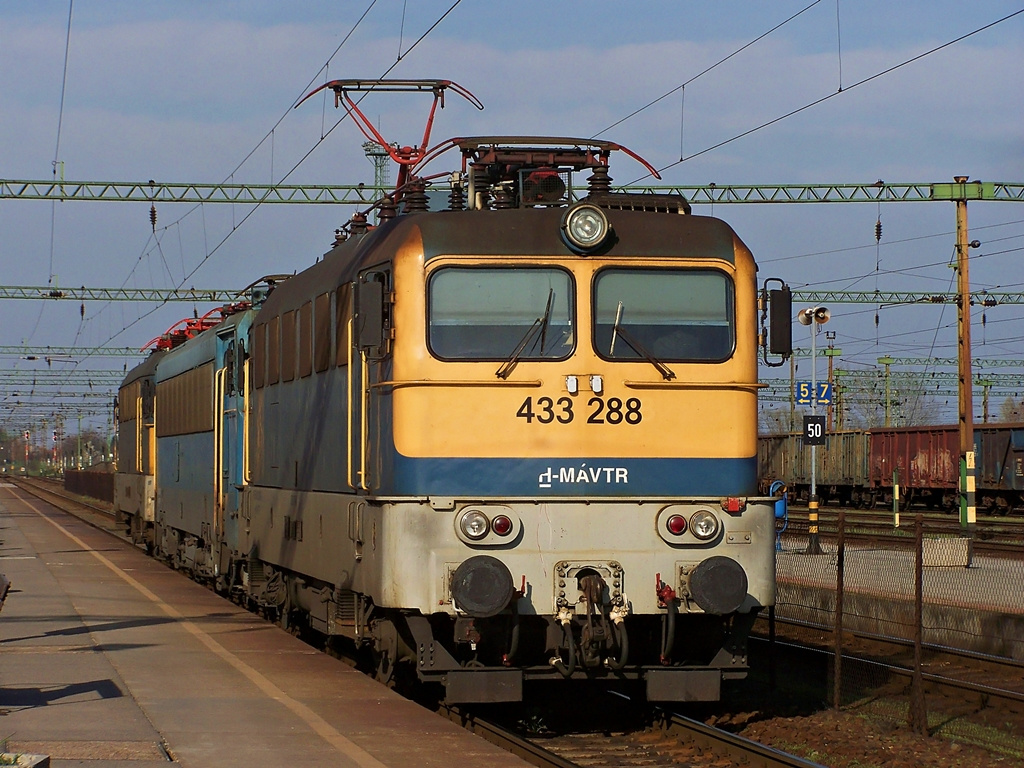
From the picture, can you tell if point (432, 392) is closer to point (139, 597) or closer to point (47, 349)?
point (139, 597)

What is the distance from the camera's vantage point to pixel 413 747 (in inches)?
333

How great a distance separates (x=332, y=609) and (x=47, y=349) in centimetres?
6134

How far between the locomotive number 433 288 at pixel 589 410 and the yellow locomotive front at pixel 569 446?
0.03 feet

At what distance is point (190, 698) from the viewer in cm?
997

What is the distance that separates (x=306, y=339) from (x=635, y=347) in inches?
135

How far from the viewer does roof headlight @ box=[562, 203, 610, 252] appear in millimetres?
9422

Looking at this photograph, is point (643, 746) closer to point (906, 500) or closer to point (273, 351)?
point (273, 351)

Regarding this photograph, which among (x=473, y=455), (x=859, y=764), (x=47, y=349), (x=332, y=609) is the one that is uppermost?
(x=47, y=349)

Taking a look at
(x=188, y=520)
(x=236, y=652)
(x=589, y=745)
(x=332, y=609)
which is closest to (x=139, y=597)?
(x=188, y=520)

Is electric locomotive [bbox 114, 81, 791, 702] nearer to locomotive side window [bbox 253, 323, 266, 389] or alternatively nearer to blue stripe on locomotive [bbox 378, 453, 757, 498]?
blue stripe on locomotive [bbox 378, 453, 757, 498]

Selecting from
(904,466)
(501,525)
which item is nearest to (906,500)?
(904,466)

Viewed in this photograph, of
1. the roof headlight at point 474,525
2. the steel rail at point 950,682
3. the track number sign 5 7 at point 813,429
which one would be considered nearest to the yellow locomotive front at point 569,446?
the roof headlight at point 474,525

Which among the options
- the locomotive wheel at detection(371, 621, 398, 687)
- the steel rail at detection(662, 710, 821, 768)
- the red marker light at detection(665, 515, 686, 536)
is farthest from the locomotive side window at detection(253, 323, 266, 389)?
the red marker light at detection(665, 515, 686, 536)

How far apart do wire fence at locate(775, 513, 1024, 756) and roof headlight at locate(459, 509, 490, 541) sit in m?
3.32
